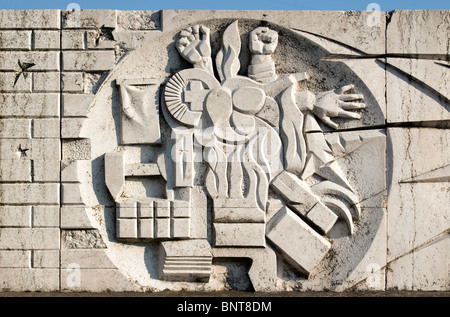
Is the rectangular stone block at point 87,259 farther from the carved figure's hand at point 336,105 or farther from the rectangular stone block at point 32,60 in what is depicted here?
the carved figure's hand at point 336,105

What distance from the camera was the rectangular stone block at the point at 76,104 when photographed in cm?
584

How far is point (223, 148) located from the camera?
5781mm

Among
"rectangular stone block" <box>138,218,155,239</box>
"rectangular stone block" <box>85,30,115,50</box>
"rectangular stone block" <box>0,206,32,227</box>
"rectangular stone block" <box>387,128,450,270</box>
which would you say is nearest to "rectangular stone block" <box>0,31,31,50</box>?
"rectangular stone block" <box>85,30,115,50</box>

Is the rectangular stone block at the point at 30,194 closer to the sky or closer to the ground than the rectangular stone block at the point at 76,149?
closer to the ground

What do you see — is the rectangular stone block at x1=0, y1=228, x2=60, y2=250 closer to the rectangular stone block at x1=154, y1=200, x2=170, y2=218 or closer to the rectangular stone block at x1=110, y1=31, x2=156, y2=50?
the rectangular stone block at x1=154, y1=200, x2=170, y2=218

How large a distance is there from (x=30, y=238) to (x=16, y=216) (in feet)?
0.68

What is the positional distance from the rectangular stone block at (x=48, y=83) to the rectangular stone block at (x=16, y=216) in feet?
3.12

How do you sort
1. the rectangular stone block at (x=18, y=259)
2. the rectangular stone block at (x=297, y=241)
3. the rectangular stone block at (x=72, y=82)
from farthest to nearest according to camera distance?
the rectangular stone block at (x=72, y=82), the rectangular stone block at (x=18, y=259), the rectangular stone block at (x=297, y=241)

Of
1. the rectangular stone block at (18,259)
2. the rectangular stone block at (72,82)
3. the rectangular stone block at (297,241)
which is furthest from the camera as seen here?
the rectangular stone block at (72,82)

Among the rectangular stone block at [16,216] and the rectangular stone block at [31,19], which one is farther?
the rectangular stone block at [31,19]

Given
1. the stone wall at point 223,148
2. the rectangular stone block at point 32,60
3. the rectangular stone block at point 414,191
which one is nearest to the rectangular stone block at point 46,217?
the stone wall at point 223,148

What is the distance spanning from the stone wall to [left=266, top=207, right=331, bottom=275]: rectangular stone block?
0.04 feet

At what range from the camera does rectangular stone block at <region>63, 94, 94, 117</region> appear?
584 cm
